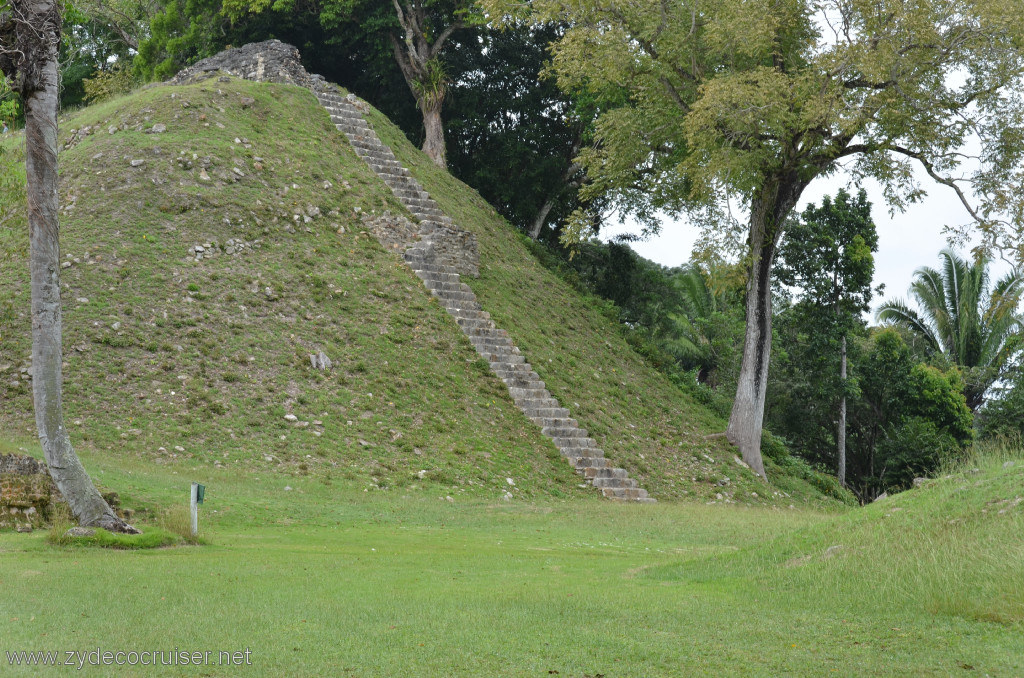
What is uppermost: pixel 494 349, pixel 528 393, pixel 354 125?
pixel 354 125

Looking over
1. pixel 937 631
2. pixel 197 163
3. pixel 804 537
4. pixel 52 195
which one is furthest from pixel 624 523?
pixel 197 163

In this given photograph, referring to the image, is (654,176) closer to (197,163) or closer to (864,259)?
(864,259)

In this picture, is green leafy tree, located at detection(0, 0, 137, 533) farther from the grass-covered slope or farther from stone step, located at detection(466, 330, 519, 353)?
stone step, located at detection(466, 330, 519, 353)

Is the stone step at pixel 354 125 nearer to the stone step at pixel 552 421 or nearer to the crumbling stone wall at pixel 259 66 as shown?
the crumbling stone wall at pixel 259 66

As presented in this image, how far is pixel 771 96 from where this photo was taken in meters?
19.7

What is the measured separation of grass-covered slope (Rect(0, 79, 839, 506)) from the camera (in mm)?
17469

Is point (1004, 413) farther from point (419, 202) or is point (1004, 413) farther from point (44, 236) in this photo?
point (44, 236)

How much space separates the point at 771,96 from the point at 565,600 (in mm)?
14879

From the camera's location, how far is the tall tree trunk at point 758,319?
2267cm

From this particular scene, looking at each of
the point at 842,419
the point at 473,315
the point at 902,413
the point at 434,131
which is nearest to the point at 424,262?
the point at 473,315

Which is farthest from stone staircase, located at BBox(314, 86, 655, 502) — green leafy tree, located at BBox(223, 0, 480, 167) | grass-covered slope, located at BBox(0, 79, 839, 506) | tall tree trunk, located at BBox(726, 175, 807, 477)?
tall tree trunk, located at BBox(726, 175, 807, 477)

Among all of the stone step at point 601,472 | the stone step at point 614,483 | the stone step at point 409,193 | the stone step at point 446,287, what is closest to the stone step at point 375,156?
the stone step at point 409,193

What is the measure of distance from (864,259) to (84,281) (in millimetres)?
22793

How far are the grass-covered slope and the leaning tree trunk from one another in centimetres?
532
